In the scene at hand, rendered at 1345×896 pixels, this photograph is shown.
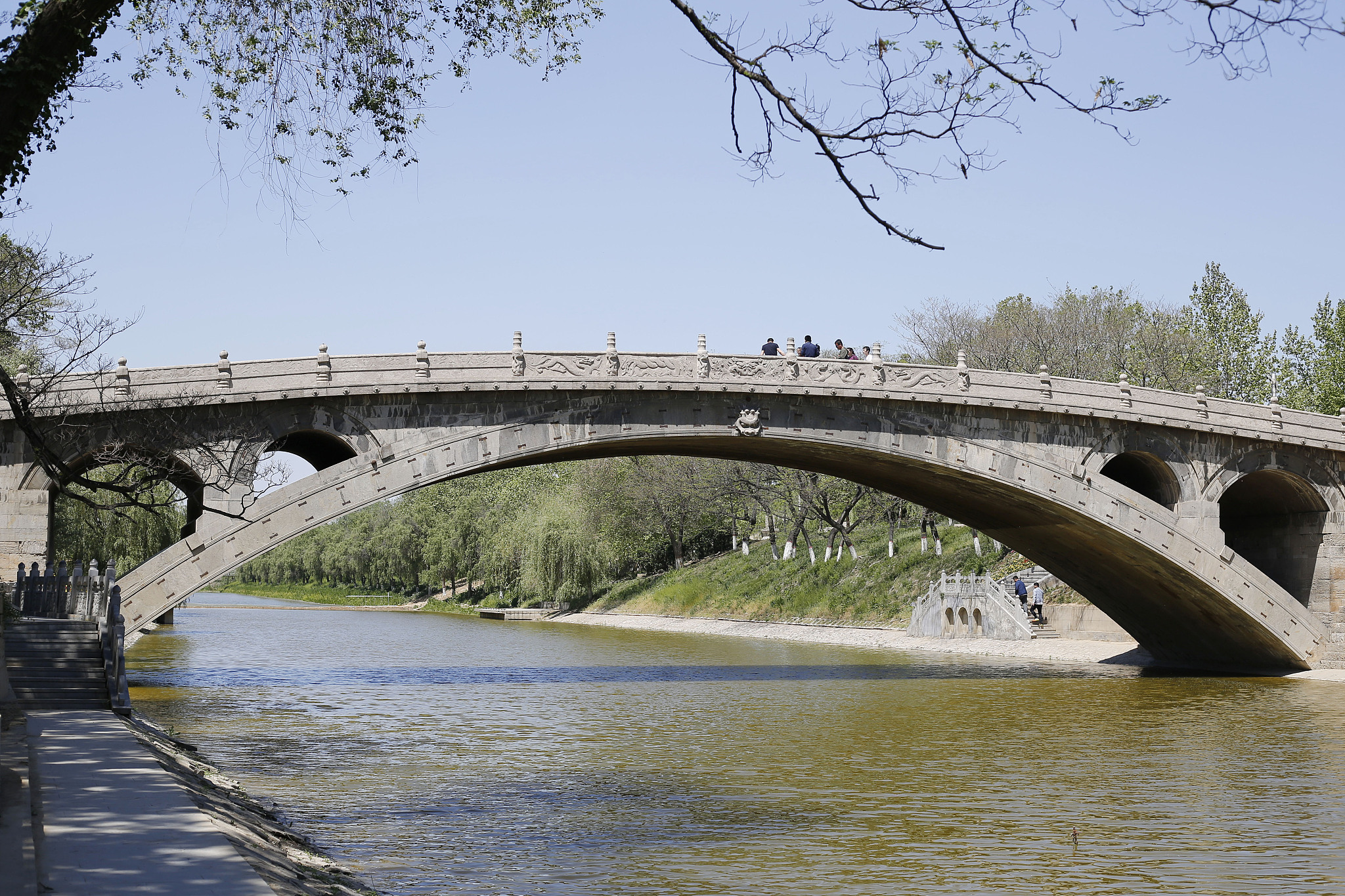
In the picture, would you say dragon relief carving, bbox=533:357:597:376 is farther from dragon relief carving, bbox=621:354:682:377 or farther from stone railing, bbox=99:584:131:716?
stone railing, bbox=99:584:131:716

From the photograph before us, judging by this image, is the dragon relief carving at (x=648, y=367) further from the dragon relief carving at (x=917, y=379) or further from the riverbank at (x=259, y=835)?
the riverbank at (x=259, y=835)

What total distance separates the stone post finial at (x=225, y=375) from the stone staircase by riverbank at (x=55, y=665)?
666 cm

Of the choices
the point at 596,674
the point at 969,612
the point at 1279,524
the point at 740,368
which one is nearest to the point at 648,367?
the point at 740,368

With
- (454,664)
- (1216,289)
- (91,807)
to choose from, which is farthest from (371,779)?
(1216,289)

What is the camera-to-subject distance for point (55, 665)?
19.1 meters

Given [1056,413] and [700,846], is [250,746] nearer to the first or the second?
[700,846]

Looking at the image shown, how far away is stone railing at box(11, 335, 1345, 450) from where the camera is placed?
84.9 feet

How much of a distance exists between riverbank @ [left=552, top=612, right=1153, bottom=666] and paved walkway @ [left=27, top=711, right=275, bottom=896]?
3121cm

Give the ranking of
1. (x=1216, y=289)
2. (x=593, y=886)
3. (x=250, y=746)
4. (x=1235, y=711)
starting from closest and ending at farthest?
(x=593, y=886) < (x=250, y=746) < (x=1235, y=711) < (x=1216, y=289)

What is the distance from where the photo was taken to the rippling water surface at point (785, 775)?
1101 cm

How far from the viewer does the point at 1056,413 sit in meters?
31.2

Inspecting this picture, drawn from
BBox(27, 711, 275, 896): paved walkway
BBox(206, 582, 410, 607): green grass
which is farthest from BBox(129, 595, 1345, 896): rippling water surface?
BBox(206, 582, 410, 607): green grass

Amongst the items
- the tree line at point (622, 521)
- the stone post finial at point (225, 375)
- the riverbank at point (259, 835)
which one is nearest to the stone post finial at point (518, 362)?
the stone post finial at point (225, 375)

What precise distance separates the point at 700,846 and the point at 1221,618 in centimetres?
2625
